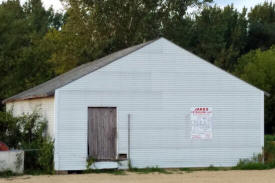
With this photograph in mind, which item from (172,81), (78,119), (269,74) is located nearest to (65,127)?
(78,119)

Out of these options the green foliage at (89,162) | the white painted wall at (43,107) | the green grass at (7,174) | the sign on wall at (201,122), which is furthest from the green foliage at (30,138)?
the sign on wall at (201,122)

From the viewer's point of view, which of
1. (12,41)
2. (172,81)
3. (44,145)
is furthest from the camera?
(12,41)

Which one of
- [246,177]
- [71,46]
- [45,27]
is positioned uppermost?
[45,27]

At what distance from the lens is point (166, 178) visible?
1989cm

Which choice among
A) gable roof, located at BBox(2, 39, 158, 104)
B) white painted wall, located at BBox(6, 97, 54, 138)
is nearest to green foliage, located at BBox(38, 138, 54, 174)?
white painted wall, located at BBox(6, 97, 54, 138)

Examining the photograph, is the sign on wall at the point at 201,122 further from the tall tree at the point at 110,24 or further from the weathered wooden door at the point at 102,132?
the tall tree at the point at 110,24

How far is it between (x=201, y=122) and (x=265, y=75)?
94.7 feet

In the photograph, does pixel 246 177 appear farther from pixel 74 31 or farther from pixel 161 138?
pixel 74 31

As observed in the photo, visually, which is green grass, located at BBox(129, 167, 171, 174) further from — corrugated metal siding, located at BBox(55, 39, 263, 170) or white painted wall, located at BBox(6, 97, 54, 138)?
white painted wall, located at BBox(6, 97, 54, 138)

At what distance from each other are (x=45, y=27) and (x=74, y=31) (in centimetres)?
2182

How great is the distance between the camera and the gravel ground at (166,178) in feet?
62.2

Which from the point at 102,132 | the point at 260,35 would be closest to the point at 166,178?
the point at 102,132

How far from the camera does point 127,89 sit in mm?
22875

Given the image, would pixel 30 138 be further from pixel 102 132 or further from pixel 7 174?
pixel 102 132
